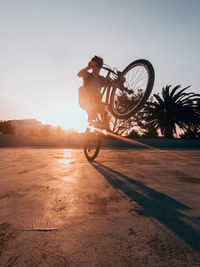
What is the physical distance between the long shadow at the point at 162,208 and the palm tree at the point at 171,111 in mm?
22209

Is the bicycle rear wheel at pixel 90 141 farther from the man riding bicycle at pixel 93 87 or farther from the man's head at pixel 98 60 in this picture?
the man's head at pixel 98 60

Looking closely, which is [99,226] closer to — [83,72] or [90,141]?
[83,72]

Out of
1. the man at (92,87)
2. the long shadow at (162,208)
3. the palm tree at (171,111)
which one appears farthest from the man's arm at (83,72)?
the palm tree at (171,111)

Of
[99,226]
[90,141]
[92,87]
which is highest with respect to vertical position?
[92,87]

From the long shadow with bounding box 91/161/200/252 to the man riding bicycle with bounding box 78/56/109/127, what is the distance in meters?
2.12

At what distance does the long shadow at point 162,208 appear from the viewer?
1.04 metres

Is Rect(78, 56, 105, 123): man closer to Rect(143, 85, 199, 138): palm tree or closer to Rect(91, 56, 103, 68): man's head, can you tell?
Rect(91, 56, 103, 68): man's head

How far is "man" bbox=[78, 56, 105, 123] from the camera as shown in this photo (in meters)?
3.85

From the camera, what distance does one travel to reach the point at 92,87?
3887 millimetres

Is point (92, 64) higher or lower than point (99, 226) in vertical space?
higher

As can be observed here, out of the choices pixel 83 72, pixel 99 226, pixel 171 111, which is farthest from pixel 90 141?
pixel 171 111

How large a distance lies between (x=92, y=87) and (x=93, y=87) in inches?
0.9

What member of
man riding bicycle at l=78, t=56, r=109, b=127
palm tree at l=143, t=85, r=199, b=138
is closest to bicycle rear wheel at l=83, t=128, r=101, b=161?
man riding bicycle at l=78, t=56, r=109, b=127

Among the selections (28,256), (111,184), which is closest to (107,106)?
(111,184)
